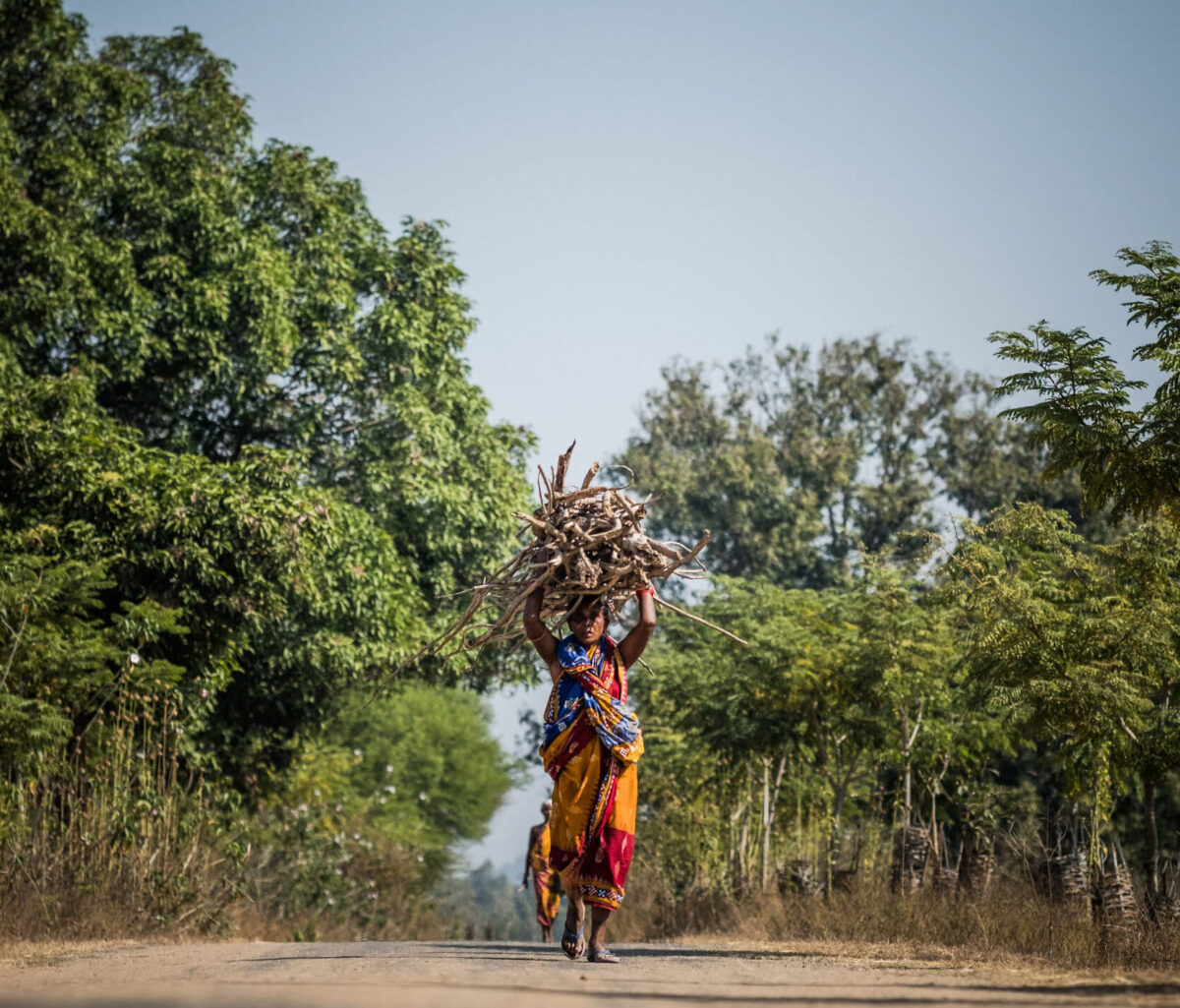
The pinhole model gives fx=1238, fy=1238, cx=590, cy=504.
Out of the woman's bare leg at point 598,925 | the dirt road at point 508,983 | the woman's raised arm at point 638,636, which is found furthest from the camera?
the woman's raised arm at point 638,636

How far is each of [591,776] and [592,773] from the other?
0.02 m

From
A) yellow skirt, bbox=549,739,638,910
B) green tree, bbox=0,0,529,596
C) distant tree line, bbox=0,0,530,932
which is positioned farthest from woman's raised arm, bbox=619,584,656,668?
green tree, bbox=0,0,529,596

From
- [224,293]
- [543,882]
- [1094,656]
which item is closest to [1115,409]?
[1094,656]

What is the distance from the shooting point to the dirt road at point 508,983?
16.6 feet

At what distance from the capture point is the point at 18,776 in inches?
443

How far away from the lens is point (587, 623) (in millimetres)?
7758

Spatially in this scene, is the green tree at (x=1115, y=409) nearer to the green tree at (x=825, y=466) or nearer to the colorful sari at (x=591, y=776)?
the colorful sari at (x=591, y=776)

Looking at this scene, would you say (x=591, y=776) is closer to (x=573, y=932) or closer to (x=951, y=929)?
(x=573, y=932)

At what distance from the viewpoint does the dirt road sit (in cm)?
505

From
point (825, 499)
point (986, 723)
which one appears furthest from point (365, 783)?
point (986, 723)

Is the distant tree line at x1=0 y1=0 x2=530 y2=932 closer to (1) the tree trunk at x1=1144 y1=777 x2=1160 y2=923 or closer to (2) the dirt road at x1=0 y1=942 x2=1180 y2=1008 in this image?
(2) the dirt road at x1=0 y1=942 x2=1180 y2=1008

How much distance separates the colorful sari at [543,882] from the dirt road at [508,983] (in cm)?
767

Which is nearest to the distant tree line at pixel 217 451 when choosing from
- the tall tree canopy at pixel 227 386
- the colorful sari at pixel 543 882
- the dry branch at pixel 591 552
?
the tall tree canopy at pixel 227 386

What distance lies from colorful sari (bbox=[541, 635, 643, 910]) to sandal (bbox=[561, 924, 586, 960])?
0.28 meters
